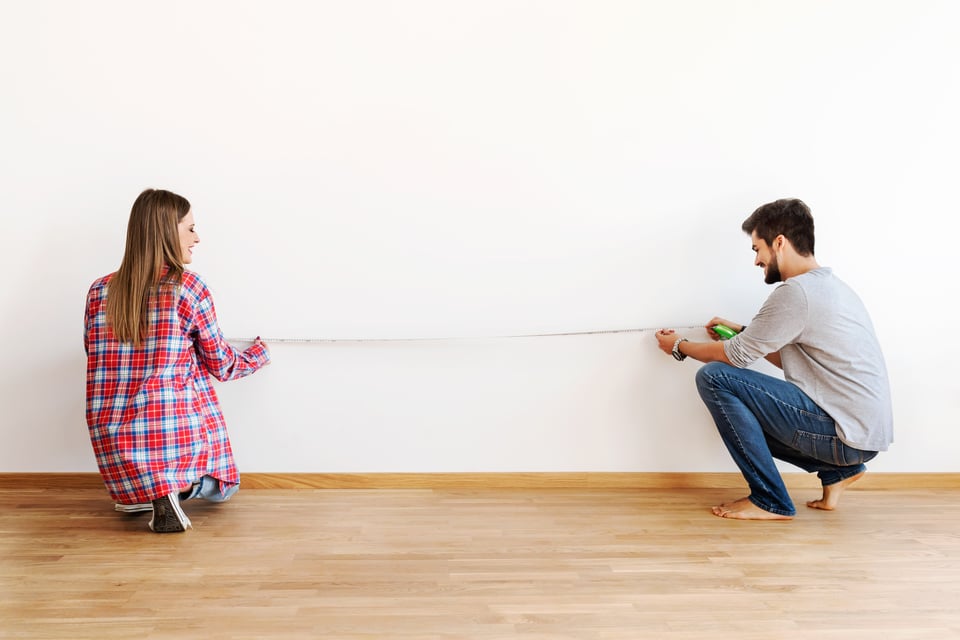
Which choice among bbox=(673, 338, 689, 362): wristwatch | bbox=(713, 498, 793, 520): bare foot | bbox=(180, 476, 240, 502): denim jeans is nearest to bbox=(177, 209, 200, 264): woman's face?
bbox=(180, 476, 240, 502): denim jeans

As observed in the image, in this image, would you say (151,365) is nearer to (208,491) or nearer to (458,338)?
(208,491)

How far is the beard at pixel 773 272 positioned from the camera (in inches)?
96.9

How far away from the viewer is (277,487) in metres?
→ 2.69

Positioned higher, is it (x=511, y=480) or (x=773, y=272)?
(x=773, y=272)

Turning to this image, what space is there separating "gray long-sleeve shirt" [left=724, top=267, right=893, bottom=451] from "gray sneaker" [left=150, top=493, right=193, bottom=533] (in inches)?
67.7

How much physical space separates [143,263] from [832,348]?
2028 millimetres

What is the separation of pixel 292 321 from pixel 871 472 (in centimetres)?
209

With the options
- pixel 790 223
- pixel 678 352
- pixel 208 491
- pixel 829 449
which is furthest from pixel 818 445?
pixel 208 491

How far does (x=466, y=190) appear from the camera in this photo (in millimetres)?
2670

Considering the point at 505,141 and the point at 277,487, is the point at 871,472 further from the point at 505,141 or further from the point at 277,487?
Result: the point at 277,487

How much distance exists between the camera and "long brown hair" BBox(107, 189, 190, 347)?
7.33 ft

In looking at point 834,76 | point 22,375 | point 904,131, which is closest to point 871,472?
point 904,131

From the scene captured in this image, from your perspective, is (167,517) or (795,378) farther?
(795,378)

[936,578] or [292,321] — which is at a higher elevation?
[292,321]
